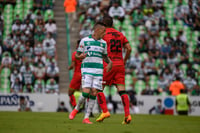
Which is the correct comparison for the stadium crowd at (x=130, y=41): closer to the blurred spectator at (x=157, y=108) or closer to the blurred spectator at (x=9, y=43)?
the blurred spectator at (x=9, y=43)

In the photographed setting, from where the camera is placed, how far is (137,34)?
29.1 m

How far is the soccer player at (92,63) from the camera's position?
38.8ft

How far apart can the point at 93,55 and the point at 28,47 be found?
14934 millimetres

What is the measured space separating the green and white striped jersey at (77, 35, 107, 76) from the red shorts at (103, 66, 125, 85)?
973 mm

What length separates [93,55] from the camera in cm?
1191

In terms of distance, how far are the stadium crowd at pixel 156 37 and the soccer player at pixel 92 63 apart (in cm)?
1364

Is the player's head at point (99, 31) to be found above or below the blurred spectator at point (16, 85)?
above

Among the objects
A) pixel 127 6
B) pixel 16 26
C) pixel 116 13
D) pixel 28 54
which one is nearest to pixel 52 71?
pixel 28 54

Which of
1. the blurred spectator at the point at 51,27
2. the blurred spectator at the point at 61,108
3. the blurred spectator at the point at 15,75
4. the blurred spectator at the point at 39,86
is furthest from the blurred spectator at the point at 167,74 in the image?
the blurred spectator at the point at 15,75

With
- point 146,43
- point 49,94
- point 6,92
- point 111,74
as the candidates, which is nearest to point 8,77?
point 6,92

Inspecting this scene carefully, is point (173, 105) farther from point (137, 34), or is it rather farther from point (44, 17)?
point (44, 17)

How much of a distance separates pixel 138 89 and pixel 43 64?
15.7 ft

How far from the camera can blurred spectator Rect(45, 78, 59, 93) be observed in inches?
977

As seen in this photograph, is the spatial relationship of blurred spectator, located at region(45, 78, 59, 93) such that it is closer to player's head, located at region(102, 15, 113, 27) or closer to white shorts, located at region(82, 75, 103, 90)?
player's head, located at region(102, 15, 113, 27)
